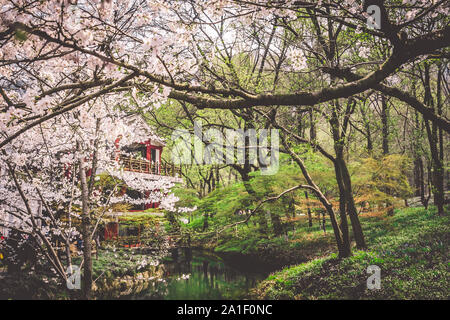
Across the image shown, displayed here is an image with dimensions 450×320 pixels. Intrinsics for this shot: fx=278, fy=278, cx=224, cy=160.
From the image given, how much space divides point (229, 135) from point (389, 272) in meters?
12.5

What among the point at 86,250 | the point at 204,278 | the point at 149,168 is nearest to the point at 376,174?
the point at 204,278

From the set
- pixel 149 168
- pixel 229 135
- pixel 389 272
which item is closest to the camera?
Result: pixel 389 272

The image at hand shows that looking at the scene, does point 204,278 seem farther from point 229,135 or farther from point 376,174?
point 229,135

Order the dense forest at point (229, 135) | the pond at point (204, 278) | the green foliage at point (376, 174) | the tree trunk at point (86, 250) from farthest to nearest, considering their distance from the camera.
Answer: the green foliage at point (376, 174) → the pond at point (204, 278) → the tree trunk at point (86, 250) → the dense forest at point (229, 135)

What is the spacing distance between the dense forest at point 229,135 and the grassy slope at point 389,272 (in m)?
0.04

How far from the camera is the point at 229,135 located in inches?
709

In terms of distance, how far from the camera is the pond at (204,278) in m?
9.69

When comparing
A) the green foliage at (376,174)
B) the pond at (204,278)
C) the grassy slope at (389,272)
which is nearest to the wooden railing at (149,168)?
the pond at (204,278)

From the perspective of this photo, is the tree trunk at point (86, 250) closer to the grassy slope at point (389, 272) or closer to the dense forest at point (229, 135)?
the dense forest at point (229, 135)

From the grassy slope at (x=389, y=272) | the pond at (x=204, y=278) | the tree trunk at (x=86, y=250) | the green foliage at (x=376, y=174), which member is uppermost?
the green foliage at (x=376, y=174)

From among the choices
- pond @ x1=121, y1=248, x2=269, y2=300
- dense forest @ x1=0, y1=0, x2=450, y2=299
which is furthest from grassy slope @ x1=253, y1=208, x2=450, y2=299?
pond @ x1=121, y1=248, x2=269, y2=300

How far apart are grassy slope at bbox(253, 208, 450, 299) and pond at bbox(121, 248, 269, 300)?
1.53 meters

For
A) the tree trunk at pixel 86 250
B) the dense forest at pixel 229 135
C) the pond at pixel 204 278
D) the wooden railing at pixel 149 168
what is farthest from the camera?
the wooden railing at pixel 149 168
